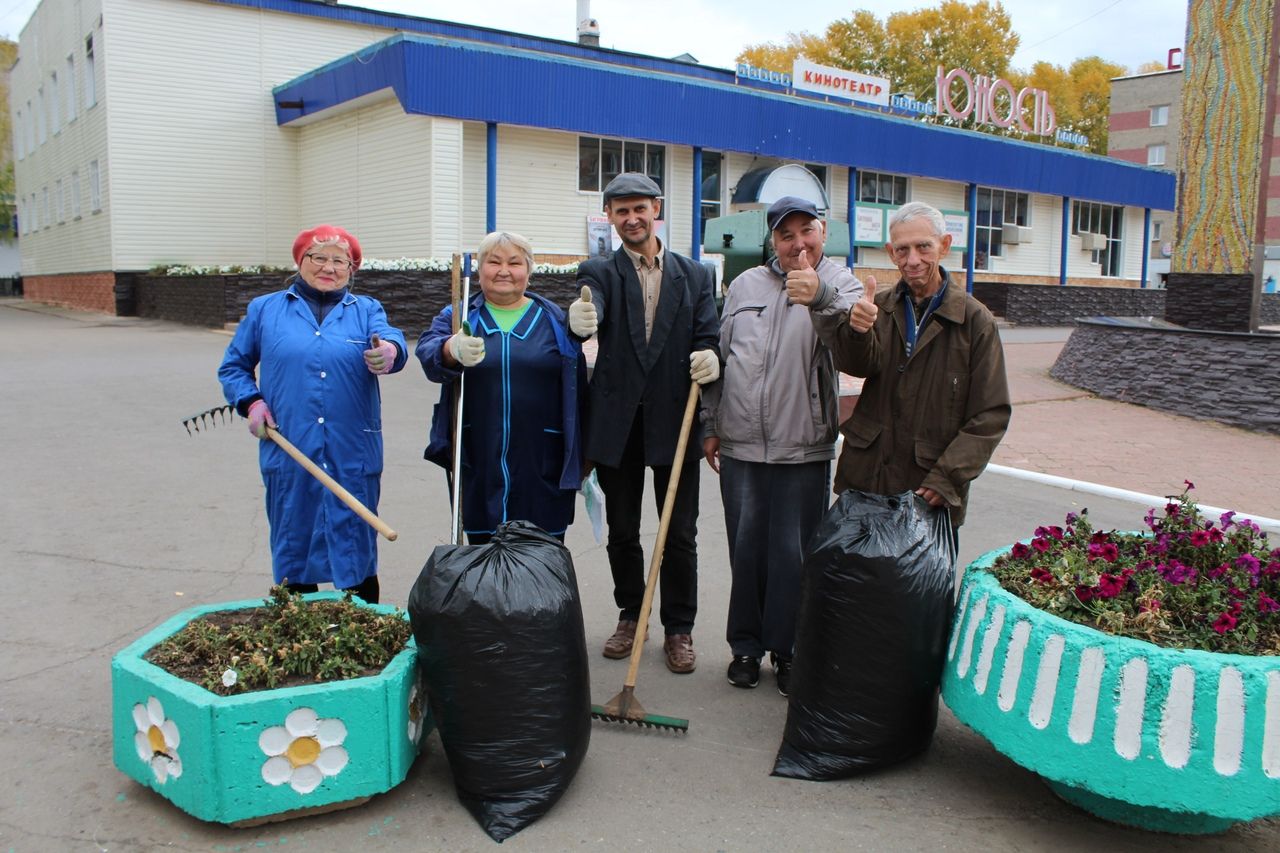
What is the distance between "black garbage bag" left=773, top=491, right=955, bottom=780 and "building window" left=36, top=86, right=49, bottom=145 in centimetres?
3058

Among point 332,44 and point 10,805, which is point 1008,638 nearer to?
point 10,805

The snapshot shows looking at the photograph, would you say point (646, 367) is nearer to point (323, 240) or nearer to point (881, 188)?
point (323, 240)

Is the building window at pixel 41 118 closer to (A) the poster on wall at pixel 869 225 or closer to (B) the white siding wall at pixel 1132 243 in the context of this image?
(A) the poster on wall at pixel 869 225

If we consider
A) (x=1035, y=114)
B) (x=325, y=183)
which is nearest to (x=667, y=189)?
(x=325, y=183)

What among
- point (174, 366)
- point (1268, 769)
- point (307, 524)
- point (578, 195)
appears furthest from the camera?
point (578, 195)

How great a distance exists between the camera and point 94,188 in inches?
877

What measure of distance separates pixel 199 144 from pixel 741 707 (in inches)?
814

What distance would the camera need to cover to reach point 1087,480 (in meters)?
7.71

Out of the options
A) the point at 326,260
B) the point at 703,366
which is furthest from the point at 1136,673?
the point at 326,260

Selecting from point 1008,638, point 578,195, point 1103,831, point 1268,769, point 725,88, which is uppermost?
point 725,88

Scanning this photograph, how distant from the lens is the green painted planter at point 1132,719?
247 centimetres

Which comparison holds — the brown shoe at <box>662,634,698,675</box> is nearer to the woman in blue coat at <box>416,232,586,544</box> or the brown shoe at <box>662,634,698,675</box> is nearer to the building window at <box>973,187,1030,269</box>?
the woman in blue coat at <box>416,232,586,544</box>

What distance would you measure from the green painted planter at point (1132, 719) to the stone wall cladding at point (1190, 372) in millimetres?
8491

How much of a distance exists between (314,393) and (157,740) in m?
1.27
